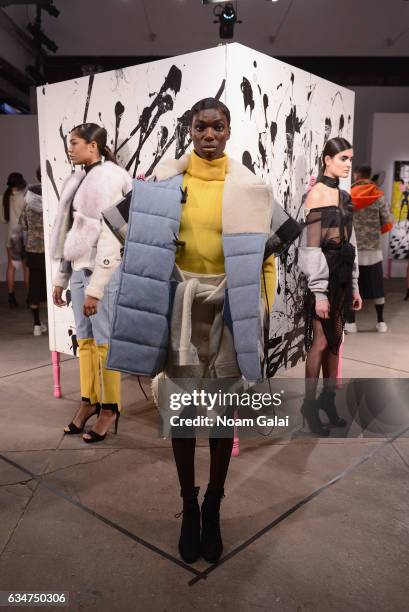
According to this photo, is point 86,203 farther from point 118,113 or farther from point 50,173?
point 50,173

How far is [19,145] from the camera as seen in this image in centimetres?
936

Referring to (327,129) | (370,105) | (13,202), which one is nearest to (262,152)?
(327,129)

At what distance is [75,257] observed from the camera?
2779mm

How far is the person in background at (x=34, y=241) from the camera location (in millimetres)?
5301

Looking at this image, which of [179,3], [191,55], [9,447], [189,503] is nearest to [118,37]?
[179,3]

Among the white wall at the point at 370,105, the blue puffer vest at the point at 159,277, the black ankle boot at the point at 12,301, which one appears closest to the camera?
the blue puffer vest at the point at 159,277

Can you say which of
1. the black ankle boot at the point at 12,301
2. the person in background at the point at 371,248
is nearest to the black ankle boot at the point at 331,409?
the person in background at the point at 371,248

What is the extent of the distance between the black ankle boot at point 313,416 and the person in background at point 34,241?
3205mm

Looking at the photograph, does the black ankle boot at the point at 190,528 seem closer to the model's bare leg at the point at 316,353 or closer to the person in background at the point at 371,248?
the model's bare leg at the point at 316,353

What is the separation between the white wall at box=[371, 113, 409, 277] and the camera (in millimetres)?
9758

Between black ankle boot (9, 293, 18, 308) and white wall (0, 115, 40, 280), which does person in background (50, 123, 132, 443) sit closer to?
black ankle boot (9, 293, 18, 308)

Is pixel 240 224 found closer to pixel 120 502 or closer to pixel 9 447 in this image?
pixel 120 502

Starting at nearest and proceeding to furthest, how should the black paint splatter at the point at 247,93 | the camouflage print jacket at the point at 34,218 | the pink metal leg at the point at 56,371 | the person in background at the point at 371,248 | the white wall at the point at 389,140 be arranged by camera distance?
the black paint splatter at the point at 247,93
the pink metal leg at the point at 56,371
the camouflage print jacket at the point at 34,218
the person in background at the point at 371,248
the white wall at the point at 389,140

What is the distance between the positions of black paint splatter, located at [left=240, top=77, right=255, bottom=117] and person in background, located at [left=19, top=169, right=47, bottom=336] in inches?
126
